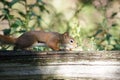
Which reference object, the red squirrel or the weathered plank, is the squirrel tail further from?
the weathered plank

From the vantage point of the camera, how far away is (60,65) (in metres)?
1.45

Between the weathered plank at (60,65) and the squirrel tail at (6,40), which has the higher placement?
the squirrel tail at (6,40)

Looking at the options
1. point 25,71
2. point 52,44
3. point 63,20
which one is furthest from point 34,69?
point 63,20

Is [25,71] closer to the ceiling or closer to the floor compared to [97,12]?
closer to the floor

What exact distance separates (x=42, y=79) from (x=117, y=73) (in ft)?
0.92

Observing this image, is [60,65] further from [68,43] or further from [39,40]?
[68,43]

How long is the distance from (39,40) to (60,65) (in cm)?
90

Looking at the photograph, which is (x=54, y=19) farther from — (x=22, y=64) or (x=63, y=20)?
(x=22, y=64)

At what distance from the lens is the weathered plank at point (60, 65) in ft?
4.67

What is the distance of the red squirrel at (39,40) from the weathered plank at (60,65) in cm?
74

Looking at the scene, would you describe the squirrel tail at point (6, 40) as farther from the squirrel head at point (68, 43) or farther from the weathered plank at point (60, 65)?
the weathered plank at point (60, 65)

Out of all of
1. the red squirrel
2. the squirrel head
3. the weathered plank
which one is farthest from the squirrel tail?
the weathered plank

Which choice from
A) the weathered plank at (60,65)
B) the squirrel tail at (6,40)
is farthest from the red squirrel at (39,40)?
the weathered plank at (60,65)

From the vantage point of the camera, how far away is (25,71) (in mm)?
1427
